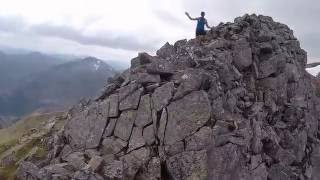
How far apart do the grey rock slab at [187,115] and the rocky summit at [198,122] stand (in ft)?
0.34

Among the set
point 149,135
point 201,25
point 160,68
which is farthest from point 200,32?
point 149,135

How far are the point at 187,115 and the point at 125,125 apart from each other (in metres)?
6.89

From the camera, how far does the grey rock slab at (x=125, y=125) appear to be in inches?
1806

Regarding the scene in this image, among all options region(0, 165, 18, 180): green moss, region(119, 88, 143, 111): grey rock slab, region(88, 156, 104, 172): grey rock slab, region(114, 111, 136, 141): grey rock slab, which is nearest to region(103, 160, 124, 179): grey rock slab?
region(88, 156, 104, 172): grey rock slab

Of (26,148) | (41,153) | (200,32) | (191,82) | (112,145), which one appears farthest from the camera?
(200,32)

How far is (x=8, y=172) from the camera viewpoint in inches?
2078

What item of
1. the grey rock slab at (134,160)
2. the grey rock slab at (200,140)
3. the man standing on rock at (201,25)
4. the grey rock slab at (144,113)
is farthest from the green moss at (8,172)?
the man standing on rock at (201,25)

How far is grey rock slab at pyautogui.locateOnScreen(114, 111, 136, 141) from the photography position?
4588 cm

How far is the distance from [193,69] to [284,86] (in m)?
14.7

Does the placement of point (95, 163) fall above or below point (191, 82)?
below

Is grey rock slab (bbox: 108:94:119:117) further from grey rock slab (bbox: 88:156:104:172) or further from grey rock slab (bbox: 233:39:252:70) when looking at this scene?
grey rock slab (bbox: 233:39:252:70)

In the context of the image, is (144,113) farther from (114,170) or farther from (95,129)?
(114,170)

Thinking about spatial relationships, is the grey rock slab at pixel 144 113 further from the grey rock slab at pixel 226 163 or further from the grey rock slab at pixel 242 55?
the grey rock slab at pixel 242 55

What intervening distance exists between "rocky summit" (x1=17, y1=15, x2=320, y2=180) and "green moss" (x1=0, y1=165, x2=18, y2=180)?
173 inches
